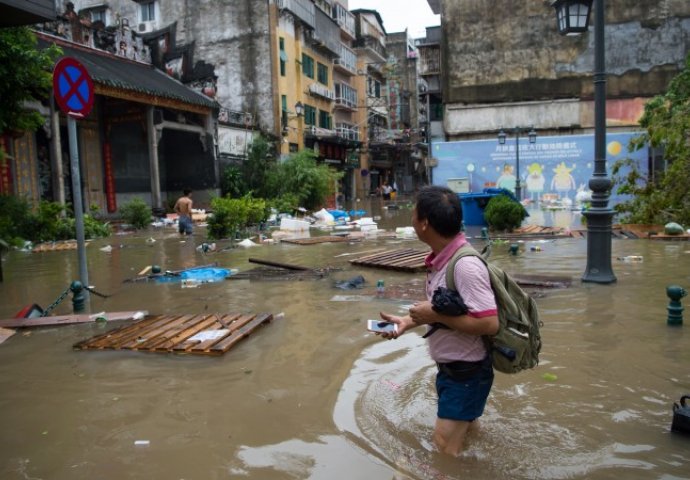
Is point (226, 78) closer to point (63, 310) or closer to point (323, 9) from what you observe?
point (323, 9)

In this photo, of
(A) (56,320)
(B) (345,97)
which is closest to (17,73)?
(A) (56,320)

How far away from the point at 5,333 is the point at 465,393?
4.80 m

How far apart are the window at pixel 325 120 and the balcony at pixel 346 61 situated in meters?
4.20

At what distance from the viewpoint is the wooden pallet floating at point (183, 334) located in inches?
192

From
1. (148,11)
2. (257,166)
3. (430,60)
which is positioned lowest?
(257,166)

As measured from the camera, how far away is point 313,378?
14.1 feet

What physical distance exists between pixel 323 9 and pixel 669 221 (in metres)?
34.7

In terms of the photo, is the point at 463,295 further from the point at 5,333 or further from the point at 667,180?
the point at 667,180

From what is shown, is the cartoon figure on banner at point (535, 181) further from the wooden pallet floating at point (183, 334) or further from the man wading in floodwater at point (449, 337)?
the man wading in floodwater at point (449, 337)

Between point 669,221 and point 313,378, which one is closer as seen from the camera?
point 313,378

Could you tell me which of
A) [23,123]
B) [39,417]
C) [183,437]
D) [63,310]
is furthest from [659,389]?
[23,123]

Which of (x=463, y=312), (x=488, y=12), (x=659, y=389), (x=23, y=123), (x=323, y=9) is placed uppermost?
(x=323, y=9)

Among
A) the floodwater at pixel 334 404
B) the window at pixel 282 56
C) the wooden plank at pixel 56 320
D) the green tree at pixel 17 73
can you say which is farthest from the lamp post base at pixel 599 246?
the window at pixel 282 56

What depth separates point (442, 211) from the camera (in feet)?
8.93
